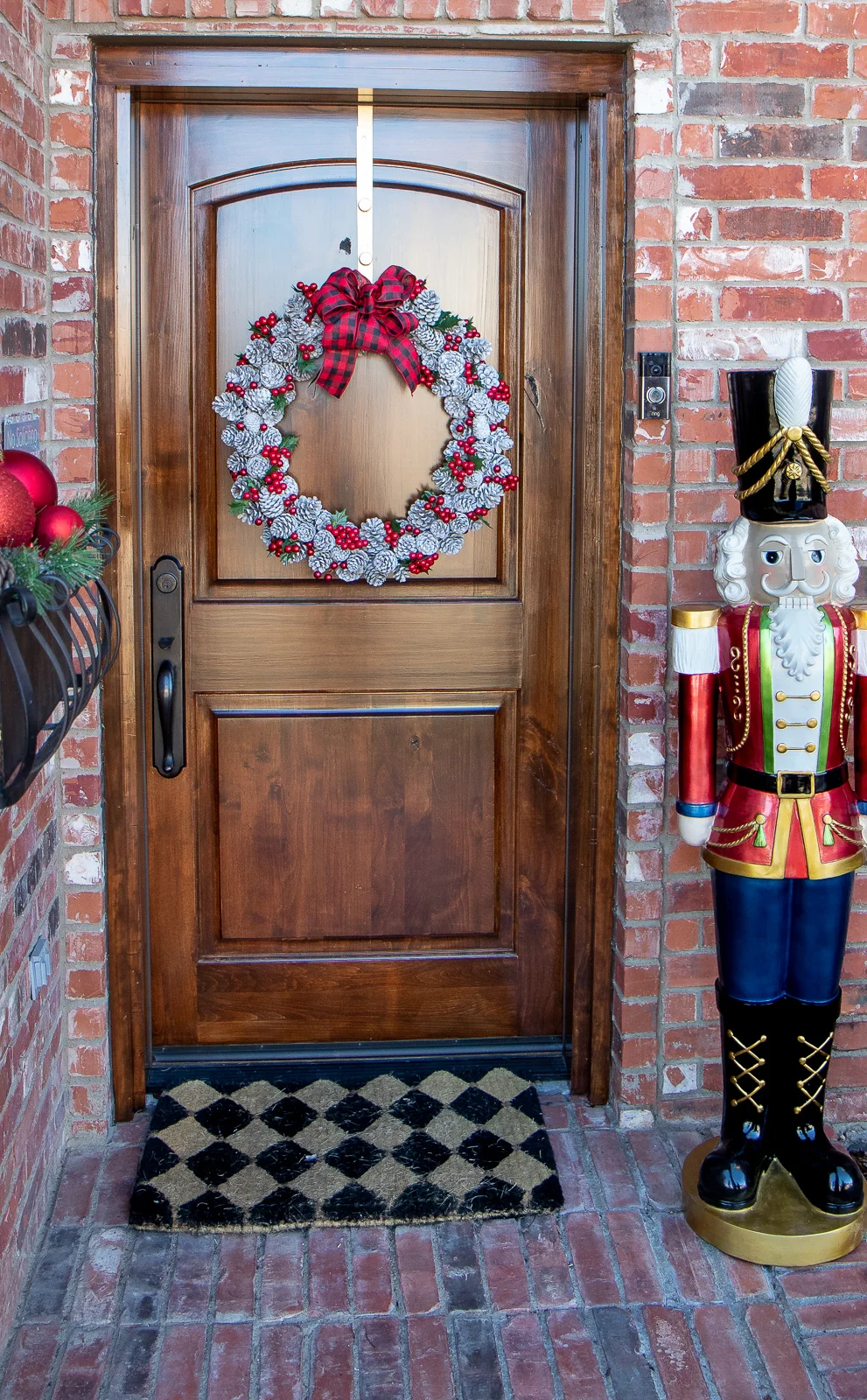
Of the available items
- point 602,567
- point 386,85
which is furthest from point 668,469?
point 386,85

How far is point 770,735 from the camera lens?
2.32 meters

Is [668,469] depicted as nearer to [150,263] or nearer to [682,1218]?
[150,263]

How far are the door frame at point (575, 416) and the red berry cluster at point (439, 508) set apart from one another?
0.89 ft

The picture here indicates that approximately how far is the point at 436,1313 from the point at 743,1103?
26.8 inches

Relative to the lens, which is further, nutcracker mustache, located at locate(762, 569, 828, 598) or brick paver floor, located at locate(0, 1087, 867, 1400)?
nutcracker mustache, located at locate(762, 569, 828, 598)

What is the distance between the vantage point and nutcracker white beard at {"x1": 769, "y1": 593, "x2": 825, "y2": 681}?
227 centimetres

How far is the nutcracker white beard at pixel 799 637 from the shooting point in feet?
7.45

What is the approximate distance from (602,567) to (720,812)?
1.89 ft

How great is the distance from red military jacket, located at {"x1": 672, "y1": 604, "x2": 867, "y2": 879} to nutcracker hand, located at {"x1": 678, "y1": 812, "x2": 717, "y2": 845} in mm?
21

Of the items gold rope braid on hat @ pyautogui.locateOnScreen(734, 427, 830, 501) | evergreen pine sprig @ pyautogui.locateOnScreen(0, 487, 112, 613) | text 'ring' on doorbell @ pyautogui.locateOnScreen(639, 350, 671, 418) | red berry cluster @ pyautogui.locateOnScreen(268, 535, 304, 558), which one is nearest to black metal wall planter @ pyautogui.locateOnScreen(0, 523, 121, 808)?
evergreen pine sprig @ pyautogui.locateOnScreen(0, 487, 112, 613)

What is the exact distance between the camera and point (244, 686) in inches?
111

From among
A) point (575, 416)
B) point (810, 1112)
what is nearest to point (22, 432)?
point (575, 416)

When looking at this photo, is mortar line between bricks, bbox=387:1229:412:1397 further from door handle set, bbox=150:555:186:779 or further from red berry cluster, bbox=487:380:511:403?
red berry cluster, bbox=487:380:511:403

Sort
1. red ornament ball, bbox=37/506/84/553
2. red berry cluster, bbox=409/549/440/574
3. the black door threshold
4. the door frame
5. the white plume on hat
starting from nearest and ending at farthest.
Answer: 1. red ornament ball, bbox=37/506/84/553
2. the white plume on hat
3. the door frame
4. red berry cluster, bbox=409/549/440/574
5. the black door threshold
